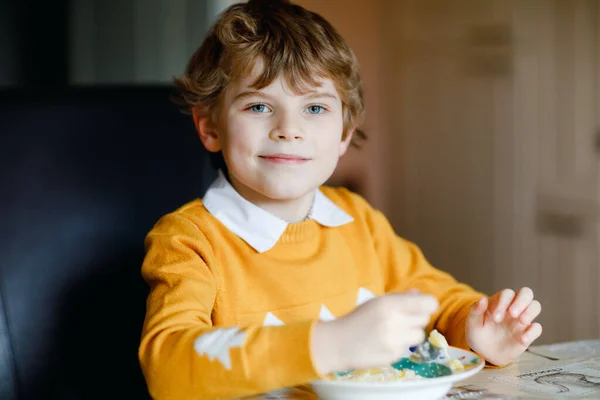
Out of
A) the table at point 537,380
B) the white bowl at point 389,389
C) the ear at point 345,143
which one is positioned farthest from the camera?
the ear at point 345,143

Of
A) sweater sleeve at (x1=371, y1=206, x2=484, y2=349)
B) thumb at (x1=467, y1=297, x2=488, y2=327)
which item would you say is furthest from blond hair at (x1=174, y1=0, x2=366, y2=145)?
thumb at (x1=467, y1=297, x2=488, y2=327)

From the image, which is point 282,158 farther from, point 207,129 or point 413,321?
point 413,321

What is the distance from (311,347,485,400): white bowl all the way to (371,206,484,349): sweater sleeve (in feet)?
1.17

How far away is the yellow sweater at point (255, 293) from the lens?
2.63 ft

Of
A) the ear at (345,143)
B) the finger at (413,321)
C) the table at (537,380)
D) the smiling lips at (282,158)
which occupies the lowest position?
the table at (537,380)

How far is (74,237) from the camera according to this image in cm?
120

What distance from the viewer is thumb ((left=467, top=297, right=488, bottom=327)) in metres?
1.02

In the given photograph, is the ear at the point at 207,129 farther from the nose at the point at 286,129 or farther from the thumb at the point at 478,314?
the thumb at the point at 478,314

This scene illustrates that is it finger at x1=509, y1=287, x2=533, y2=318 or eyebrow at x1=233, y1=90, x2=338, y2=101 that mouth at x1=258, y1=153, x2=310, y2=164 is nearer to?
eyebrow at x1=233, y1=90, x2=338, y2=101

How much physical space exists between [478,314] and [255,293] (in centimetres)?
31

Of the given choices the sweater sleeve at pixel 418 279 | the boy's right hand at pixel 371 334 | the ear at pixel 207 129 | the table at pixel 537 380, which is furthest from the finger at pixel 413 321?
the ear at pixel 207 129

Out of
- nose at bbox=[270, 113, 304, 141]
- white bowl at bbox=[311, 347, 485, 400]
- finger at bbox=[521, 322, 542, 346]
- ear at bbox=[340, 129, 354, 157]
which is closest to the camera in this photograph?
white bowl at bbox=[311, 347, 485, 400]

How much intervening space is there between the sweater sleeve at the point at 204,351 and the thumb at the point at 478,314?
324 mm

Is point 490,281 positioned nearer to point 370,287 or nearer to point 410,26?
point 410,26
